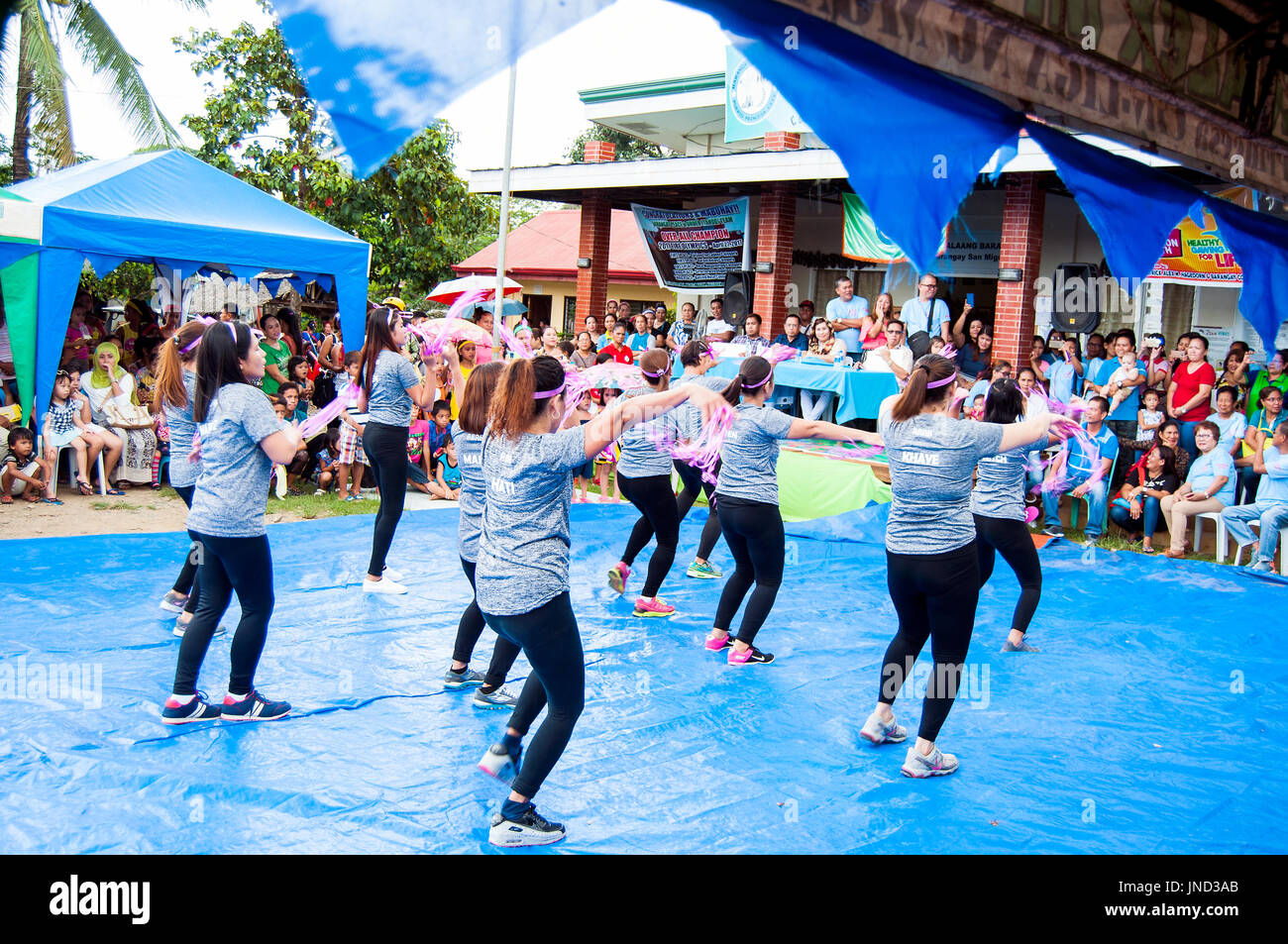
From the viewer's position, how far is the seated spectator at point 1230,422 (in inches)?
380

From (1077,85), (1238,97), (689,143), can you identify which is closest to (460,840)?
(1077,85)

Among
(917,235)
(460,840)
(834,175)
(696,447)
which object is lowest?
(460,840)

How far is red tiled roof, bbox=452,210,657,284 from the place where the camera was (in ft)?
81.8

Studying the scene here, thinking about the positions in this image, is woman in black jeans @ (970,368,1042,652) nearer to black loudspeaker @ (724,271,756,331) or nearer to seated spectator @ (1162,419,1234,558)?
seated spectator @ (1162,419,1234,558)

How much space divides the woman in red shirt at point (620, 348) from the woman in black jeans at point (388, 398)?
6.24 metres

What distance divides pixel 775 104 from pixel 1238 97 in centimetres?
995

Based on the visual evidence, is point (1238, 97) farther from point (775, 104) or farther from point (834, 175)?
point (775, 104)

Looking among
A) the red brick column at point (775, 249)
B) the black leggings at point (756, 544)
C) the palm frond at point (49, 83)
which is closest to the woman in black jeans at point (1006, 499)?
the black leggings at point (756, 544)

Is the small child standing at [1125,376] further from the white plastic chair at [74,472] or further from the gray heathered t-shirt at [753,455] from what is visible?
the white plastic chair at [74,472]

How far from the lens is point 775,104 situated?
14.2m

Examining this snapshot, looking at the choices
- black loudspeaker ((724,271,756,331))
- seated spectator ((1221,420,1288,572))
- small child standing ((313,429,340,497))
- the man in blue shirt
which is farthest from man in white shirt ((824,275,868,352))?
small child standing ((313,429,340,497))

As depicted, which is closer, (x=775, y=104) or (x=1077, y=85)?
(x=1077, y=85)

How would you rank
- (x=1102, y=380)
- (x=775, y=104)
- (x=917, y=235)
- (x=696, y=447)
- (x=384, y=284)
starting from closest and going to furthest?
(x=917, y=235) < (x=696, y=447) < (x=1102, y=380) < (x=775, y=104) < (x=384, y=284)

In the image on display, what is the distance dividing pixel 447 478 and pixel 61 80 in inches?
373
